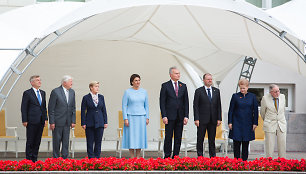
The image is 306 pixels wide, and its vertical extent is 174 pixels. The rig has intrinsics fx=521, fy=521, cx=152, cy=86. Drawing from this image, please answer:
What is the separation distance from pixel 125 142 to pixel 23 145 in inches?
187

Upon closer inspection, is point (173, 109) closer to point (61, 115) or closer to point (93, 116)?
point (93, 116)

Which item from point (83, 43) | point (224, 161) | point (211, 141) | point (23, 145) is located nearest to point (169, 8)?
point (211, 141)

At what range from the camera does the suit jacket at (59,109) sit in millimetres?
8203

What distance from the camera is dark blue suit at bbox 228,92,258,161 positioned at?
832cm

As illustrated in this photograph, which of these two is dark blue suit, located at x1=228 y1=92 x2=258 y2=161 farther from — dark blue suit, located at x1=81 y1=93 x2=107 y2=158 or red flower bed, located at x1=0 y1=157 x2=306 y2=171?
dark blue suit, located at x1=81 y1=93 x2=107 y2=158

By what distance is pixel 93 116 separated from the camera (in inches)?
332

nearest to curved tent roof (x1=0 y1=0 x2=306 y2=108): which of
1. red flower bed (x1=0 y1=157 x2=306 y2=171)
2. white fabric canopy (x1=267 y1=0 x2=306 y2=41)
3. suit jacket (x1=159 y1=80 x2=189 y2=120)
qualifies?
white fabric canopy (x1=267 y1=0 x2=306 y2=41)

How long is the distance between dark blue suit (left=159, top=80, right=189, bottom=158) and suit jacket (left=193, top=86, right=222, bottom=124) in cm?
19

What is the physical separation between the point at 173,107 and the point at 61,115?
177 cm

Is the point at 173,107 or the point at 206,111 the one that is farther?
the point at 206,111

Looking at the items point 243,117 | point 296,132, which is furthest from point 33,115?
point 296,132

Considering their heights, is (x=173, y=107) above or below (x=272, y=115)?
above

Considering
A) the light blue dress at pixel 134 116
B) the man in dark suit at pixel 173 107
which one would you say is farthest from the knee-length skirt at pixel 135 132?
the man in dark suit at pixel 173 107

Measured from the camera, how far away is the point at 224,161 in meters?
7.04
